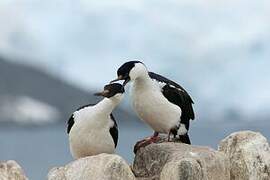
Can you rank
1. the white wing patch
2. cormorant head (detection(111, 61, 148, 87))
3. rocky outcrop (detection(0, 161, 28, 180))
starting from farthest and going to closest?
1. the white wing patch
2. cormorant head (detection(111, 61, 148, 87))
3. rocky outcrop (detection(0, 161, 28, 180))

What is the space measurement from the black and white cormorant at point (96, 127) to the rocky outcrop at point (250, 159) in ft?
5.05

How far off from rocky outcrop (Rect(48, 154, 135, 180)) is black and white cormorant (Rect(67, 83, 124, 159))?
4.12 feet

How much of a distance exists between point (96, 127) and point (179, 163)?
168 cm

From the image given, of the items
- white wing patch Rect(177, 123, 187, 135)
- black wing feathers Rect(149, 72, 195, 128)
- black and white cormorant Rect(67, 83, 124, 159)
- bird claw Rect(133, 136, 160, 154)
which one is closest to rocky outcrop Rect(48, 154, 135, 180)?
black and white cormorant Rect(67, 83, 124, 159)

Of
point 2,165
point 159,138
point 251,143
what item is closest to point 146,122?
point 159,138

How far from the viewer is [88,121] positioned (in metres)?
14.5

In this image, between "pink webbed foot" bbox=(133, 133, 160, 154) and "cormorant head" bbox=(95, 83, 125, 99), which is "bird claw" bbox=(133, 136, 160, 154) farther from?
"cormorant head" bbox=(95, 83, 125, 99)

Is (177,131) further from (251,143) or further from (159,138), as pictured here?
(251,143)

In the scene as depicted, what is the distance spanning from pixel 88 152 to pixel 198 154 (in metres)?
1.66

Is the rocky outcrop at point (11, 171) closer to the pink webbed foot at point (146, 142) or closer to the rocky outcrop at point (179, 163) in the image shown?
the rocky outcrop at point (179, 163)

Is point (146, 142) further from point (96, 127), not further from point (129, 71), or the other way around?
point (129, 71)

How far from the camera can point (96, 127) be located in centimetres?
1463

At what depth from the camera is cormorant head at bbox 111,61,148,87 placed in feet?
47.7

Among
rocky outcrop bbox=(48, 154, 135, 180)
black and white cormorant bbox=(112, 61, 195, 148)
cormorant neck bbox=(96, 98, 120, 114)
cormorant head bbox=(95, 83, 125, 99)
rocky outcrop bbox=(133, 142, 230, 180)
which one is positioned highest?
black and white cormorant bbox=(112, 61, 195, 148)
